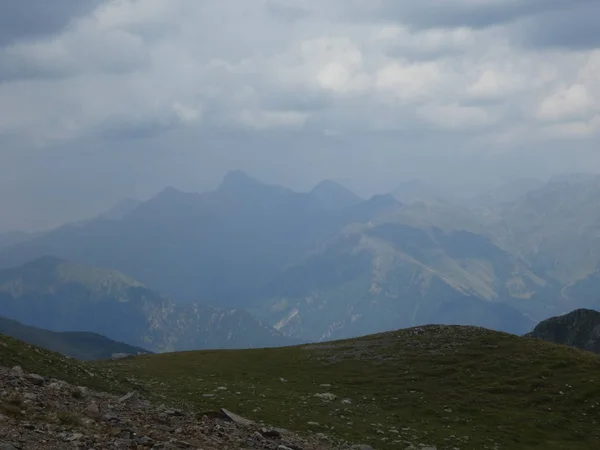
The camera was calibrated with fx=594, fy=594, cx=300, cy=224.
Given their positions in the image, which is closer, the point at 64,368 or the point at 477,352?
the point at 64,368

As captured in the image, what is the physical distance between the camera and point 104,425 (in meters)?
24.2

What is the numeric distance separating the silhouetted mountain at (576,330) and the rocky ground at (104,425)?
311ft

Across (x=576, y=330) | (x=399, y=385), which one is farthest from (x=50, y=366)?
(x=576, y=330)

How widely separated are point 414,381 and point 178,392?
2443 cm

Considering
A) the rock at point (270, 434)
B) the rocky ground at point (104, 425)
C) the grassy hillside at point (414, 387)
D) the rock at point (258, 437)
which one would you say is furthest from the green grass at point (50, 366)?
the rock at point (258, 437)

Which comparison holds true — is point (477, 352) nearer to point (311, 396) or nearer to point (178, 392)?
point (311, 396)

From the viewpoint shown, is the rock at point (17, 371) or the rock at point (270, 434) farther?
the rock at point (17, 371)

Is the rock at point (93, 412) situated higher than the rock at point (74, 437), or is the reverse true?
the rock at point (93, 412)

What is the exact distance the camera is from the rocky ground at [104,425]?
2106 centimetres

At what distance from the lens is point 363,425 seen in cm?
4156

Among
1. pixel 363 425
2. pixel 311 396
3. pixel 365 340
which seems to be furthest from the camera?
pixel 365 340

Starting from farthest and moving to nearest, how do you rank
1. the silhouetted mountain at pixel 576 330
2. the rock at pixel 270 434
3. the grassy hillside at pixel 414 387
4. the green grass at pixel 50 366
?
the silhouetted mountain at pixel 576 330
the grassy hillside at pixel 414 387
the green grass at pixel 50 366
the rock at pixel 270 434

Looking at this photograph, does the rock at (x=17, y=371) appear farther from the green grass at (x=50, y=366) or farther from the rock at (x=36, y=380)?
the green grass at (x=50, y=366)

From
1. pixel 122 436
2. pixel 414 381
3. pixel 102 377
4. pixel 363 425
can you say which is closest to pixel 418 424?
pixel 363 425
